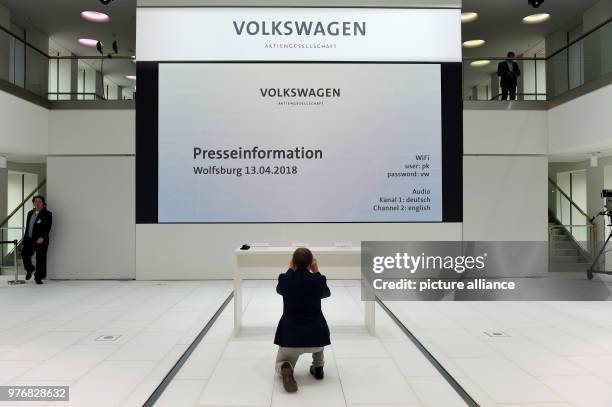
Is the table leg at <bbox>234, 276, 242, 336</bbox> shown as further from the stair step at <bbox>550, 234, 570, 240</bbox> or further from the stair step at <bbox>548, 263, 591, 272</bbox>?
the stair step at <bbox>550, 234, 570, 240</bbox>

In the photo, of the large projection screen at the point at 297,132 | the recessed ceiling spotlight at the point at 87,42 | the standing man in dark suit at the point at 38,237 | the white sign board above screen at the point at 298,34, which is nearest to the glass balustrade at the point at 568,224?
the large projection screen at the point at 297,132

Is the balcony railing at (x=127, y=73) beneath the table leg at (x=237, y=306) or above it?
above

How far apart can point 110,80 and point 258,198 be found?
3.95 meters

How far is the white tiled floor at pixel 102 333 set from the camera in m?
3.67

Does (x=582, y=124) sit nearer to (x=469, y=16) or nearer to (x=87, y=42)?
(x=469, y=16)

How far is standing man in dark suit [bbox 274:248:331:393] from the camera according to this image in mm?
3582

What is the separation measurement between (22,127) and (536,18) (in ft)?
38.9

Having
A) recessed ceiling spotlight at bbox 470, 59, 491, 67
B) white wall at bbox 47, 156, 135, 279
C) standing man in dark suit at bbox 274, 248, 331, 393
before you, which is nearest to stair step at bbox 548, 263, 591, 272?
recessed ceiling spotlight at bbox 470, 59, 491, 67

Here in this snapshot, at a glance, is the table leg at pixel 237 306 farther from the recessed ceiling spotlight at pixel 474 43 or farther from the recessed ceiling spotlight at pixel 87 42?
the recessed ceiling spotlight at pixel 474 43

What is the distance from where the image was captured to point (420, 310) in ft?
21.2

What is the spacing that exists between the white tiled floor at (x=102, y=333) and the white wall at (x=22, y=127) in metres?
2.63

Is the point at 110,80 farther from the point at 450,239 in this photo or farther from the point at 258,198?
the point at 450,239

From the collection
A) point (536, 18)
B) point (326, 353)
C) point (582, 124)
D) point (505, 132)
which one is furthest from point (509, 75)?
point (326, 353)

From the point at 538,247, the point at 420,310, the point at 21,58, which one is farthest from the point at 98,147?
the point at 538,247
